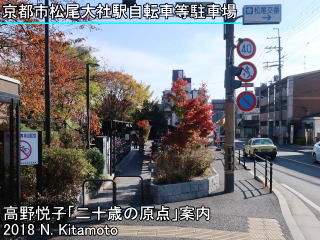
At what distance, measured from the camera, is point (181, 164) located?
9.69 meters

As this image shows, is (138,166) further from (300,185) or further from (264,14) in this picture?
(264,14)

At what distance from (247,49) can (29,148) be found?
6.38m

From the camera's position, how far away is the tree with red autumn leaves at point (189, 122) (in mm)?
10492

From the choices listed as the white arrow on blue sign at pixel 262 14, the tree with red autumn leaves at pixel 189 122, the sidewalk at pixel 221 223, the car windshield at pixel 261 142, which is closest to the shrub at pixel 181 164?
the tree with red autumn leaves at pixel 189 122

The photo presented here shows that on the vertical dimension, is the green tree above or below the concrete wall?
above

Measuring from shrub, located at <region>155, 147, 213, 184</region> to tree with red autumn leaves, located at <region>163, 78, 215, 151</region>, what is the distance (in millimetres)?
A: 299

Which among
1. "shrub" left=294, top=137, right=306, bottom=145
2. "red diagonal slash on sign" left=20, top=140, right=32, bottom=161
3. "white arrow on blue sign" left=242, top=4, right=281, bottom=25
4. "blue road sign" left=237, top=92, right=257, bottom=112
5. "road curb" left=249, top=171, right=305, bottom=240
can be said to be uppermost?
"white arrow on blue sign" left=242, top=4, right=281, bottom=25

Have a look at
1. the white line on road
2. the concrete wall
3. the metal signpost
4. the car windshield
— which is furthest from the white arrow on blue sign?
the car windshield

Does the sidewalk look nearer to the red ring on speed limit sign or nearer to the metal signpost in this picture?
the metal signpost

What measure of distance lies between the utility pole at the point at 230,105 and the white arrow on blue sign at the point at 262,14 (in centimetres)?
60

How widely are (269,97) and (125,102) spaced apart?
1221 inches

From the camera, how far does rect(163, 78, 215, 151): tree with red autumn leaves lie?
10492 mm

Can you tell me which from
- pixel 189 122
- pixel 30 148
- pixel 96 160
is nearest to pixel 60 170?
pixel 30 148

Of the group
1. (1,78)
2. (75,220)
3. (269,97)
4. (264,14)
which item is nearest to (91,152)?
(75,220)
